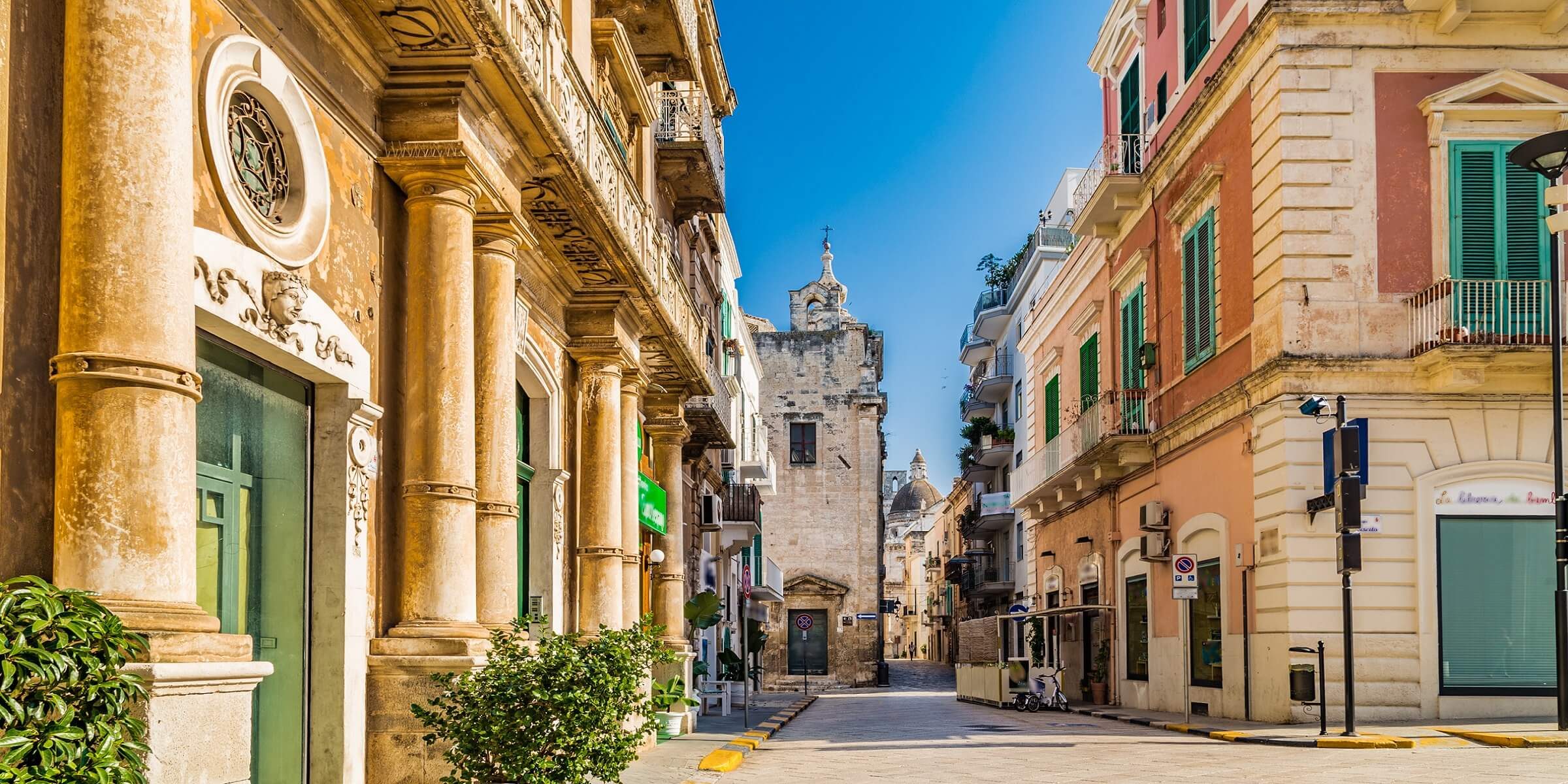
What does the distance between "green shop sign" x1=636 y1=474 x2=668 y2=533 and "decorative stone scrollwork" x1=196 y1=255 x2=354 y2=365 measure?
31.7 feet

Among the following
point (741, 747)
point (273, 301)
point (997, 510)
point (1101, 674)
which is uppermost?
point (273, 301)

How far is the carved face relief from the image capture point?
805 cm

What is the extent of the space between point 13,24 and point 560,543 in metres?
10.3

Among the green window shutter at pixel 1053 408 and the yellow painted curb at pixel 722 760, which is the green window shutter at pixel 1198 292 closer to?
the yellow painted curb at pixel 722 760

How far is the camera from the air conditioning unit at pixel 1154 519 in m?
24.1

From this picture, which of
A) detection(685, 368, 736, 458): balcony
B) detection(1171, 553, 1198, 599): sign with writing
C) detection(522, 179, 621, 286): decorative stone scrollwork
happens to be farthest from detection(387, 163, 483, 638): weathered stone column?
detection(685, 368, 736, 458): balcony

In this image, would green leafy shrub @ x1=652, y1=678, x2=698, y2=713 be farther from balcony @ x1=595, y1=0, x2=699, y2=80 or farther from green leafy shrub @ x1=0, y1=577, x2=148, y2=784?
green leafy shrub @ x1=0, y1=577, x2=148, y2=784

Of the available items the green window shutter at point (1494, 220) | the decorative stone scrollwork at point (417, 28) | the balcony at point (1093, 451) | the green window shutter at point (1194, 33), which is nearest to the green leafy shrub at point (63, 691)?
the decorative stone scrollwork at point (417, 28)

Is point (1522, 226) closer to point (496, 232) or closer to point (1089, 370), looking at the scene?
point (1089, 370)

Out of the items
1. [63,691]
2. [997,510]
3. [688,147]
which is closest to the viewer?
[63,691]

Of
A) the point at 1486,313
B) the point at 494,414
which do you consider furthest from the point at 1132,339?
the point at 494,414

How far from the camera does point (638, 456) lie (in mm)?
19562

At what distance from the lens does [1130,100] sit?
2752cm

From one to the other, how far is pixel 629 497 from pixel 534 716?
9015 millimetres
